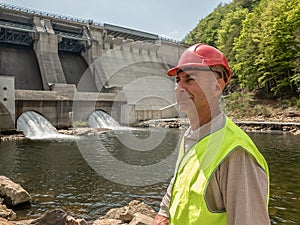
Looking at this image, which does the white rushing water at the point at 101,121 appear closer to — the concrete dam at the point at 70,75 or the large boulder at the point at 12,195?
the concrete dam at the point at 70,75

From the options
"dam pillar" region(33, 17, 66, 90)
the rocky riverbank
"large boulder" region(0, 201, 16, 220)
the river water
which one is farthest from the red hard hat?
"dam pillar" region(33, 17, 66, 90)

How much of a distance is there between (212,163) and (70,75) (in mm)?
29128

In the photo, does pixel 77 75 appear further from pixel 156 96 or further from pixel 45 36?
pixel 156 96

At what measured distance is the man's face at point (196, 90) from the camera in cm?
126

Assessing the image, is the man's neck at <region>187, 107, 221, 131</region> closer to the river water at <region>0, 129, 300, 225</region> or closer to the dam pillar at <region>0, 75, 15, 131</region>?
the river water at <region>0, 129, 300, 225</region>

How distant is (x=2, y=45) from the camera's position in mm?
26875

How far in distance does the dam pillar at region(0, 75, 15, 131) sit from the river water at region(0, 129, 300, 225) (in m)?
5.10

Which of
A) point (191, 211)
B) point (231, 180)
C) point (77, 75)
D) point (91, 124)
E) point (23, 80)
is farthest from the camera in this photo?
point (77, 75)

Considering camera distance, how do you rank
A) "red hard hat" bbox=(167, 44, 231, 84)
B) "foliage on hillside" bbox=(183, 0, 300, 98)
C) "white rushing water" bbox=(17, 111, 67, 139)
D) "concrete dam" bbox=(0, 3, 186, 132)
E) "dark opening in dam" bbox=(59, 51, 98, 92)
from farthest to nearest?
1. "dark opening in dam" bbox=(59, 51, 98, 92)
2. "foliage on hillside" bbox=(183, 0, 300, 98)
3. "concrete dam" bbox=(0, 3, 186, 132)
4. "white rushing water" bbox=(17, 111, 67, 139)
5. "red hard hat" bbox=(167, 44, 231, 84)

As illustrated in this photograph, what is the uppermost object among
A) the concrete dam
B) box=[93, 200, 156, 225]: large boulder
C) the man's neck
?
the concrete dam

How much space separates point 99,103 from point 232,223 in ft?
77.3

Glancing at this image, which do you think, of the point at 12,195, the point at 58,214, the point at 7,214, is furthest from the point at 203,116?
the point at 12,195

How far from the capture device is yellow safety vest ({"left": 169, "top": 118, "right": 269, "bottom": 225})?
3.54 ft

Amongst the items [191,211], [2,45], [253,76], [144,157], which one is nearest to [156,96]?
[253,76]
